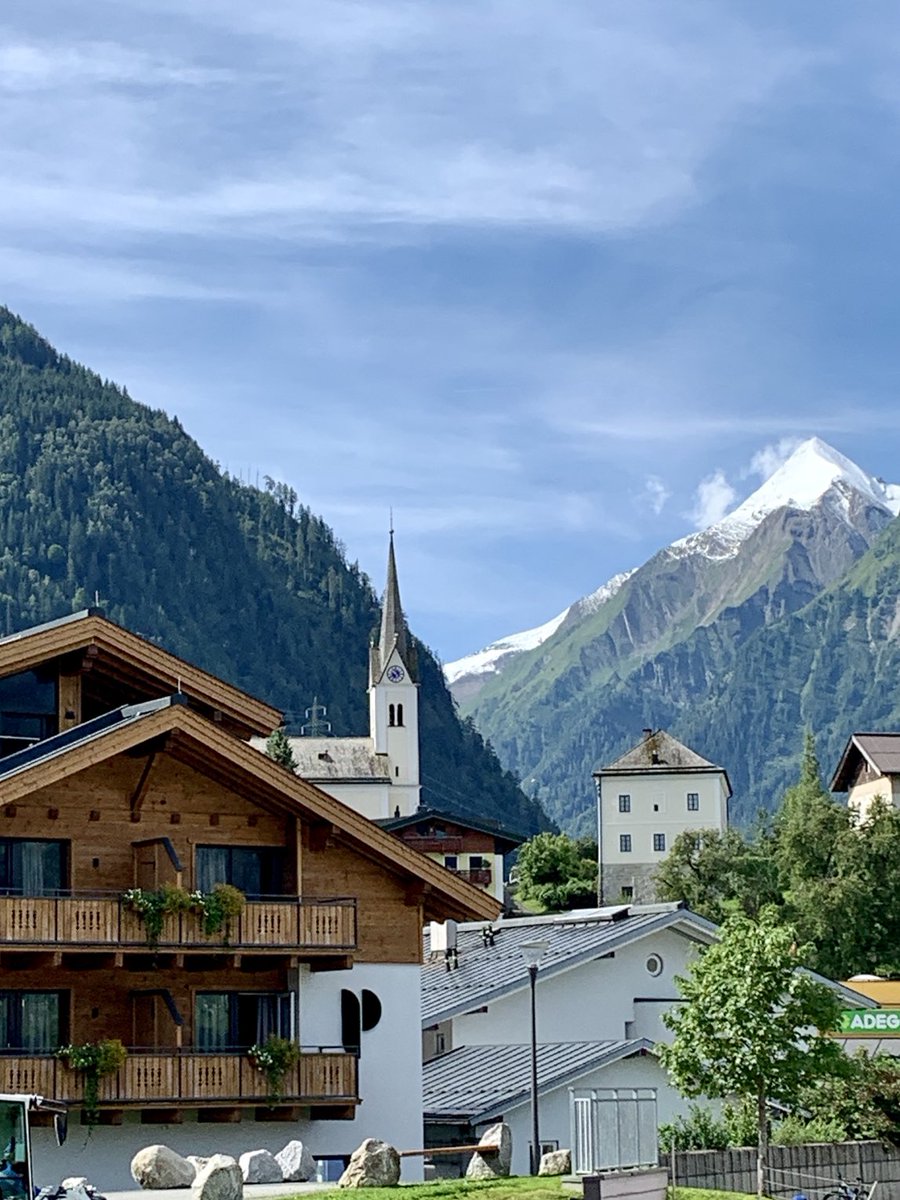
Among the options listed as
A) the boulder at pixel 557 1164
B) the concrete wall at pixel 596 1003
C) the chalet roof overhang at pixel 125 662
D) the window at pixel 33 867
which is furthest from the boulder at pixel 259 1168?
the concrete wall at pixel 596 1003

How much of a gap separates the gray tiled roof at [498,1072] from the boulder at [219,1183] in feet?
50.9

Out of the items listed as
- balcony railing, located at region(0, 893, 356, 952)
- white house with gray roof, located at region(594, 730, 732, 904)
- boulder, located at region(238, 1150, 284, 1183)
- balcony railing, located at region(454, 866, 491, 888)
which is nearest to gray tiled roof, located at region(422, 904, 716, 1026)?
balcony railing, located at region(0, 893, 356, 952)

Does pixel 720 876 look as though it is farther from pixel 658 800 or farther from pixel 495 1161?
pixel 495 1161

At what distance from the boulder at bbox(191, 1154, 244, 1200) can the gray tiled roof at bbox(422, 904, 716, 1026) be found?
19.2 m

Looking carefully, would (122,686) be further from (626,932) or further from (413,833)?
(413,833)

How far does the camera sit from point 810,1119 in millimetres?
45250

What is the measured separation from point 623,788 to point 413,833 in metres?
19.7

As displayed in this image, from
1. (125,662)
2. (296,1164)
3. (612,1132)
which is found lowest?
(296,1164)

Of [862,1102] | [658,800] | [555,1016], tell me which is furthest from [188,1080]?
[658,800]

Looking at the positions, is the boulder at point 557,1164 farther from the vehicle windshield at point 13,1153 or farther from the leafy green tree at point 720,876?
the leafy green tree at point 720,876

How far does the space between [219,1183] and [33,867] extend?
A: 43.9 feet

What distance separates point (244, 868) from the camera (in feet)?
149

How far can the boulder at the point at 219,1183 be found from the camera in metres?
30.3

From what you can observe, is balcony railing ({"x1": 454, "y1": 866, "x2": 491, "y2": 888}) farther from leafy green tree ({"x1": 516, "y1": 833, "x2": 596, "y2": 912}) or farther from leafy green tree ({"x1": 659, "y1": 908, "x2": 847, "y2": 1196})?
leafy green tree ({"x1": 659, "y1": 908, "x2": 847, "y2": 1196})
